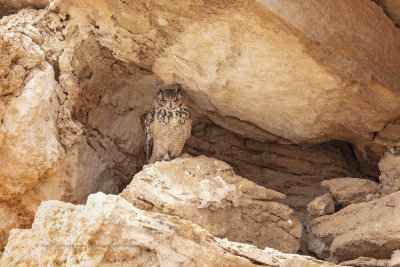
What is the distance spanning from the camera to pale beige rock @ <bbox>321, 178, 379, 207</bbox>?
3.53 meters

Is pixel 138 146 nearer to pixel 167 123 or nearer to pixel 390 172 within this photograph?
pixel 167 123

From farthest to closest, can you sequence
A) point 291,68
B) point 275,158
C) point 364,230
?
point 275,158, point 291,68, point 364,230

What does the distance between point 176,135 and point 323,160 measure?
176 cm

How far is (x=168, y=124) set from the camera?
3.84 metres

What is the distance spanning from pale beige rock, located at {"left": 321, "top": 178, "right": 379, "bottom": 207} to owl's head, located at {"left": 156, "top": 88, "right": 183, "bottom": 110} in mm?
1474

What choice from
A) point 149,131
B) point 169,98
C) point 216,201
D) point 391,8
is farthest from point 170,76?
point 391,8

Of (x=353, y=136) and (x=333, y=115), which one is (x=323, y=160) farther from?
(x=333, y=115)

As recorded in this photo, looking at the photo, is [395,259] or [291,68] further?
[291,68]

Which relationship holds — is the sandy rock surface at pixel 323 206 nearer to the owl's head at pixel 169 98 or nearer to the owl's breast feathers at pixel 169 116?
the owl's breast feathers at pixel 169 116

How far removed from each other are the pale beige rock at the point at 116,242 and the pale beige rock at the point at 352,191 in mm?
1405

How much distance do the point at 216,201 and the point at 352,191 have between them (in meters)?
1.20

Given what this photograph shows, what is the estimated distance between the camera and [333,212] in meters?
3.55

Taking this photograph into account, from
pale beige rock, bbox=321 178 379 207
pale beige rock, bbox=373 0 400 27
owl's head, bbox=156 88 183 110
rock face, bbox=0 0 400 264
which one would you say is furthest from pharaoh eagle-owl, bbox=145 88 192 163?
pale beige rock, bbox=373 0 400 27

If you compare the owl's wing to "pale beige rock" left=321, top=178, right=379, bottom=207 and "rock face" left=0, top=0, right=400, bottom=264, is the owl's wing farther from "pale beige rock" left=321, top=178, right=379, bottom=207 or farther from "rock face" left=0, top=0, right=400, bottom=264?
"pale beige rock" left=321, top=178, right=379, bottom=207
